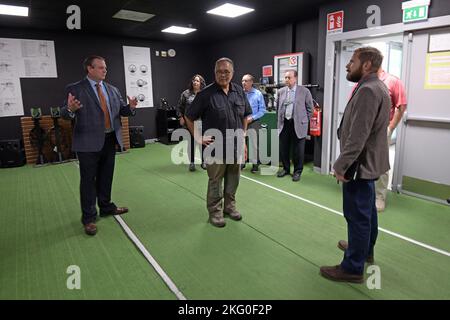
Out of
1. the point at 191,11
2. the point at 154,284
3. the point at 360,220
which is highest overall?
the point at 191,11

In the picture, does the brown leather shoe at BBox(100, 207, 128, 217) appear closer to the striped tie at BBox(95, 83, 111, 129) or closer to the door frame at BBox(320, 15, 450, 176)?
the striped tie at BBox(95, 83, 111, 129)

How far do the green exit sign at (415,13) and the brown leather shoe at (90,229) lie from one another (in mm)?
3924

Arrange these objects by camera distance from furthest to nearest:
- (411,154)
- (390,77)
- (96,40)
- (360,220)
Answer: (96,40) → (411,154) → (390,77) → (360,220)

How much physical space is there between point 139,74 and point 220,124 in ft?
17.6

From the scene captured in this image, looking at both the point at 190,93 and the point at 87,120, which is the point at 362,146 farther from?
the point at 190,93

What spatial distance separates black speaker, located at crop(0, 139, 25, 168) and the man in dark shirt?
4216mm

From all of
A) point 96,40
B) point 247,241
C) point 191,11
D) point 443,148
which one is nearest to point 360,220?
point 247,241

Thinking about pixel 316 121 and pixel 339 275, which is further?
pixel 316 121

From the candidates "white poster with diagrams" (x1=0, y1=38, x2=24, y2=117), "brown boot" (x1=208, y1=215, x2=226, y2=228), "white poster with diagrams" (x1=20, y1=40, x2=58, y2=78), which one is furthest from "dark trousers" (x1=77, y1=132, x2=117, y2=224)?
"white poster with diagrams" (x1=20, y1=40, x2=58, y2=78)

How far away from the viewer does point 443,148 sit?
3.46m

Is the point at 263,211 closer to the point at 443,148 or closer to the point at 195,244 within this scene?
the point at 195,244

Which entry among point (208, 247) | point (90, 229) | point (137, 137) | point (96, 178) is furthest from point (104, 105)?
point (137, 137)

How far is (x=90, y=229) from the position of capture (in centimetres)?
288

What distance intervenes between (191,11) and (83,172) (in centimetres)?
325
